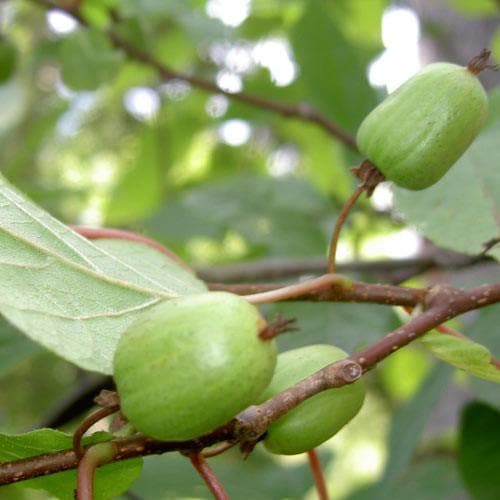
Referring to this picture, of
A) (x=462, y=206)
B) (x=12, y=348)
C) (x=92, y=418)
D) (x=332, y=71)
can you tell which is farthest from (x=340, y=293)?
(x=332, y=71)

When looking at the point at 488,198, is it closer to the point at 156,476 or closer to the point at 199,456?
the point at 199,456

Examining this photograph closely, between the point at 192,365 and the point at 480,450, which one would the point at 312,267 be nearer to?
the point at 480,450

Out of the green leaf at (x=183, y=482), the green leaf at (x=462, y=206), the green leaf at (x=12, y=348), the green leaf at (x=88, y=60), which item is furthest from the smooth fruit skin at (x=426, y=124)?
the green leaf at (x=88, y=60)

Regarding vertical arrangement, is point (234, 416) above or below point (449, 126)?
below

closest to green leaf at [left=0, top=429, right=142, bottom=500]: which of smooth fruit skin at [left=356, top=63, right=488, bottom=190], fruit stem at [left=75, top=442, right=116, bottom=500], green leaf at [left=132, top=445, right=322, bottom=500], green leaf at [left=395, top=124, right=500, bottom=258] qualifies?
fruit stem at [left=75, top=442, right=116, bottom=500]

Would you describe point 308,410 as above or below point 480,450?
below

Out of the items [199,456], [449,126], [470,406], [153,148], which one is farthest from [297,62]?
[199,456]

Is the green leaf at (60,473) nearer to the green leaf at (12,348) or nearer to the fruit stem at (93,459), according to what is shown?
the fruit stem at (93,459)

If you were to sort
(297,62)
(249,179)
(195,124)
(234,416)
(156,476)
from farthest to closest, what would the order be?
(195,124)
(249,179)
(297,62)
(156,476)
(234,416)
